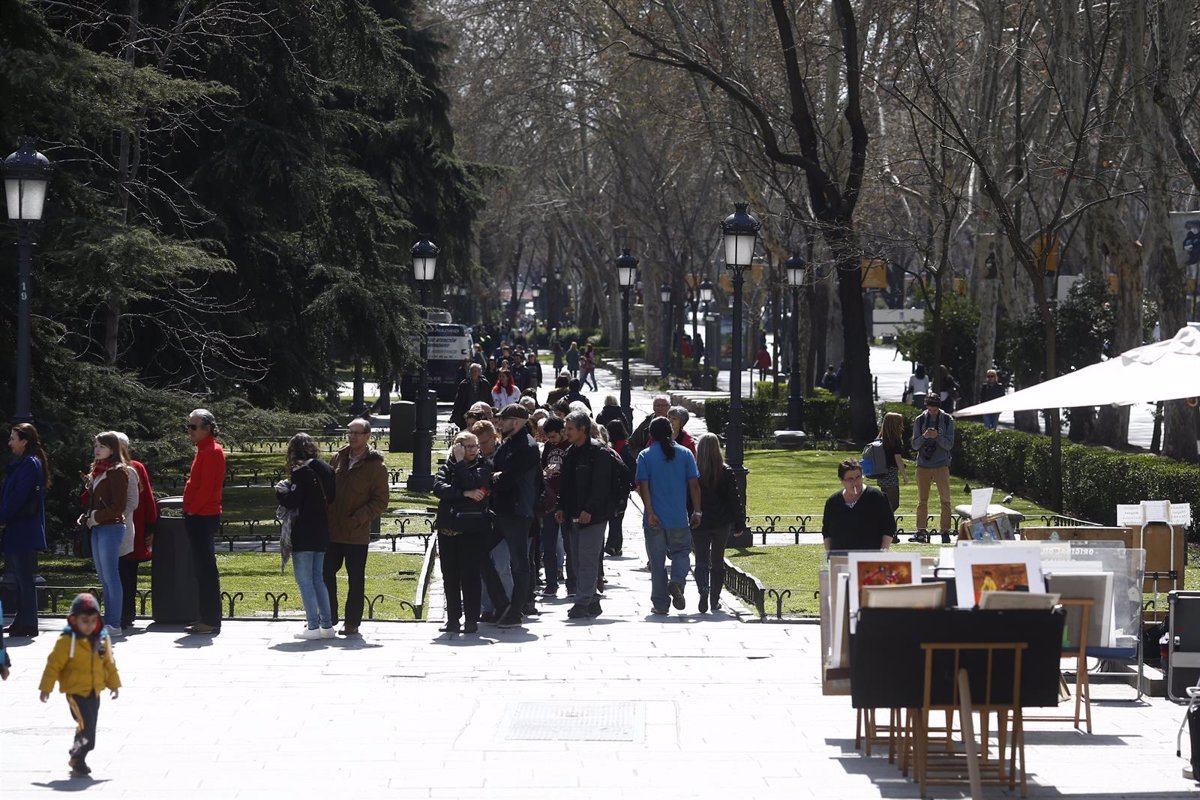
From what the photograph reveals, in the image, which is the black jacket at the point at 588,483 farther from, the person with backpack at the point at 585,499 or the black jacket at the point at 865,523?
the black jacket at the point at 865,523

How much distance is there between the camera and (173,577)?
1367 cm

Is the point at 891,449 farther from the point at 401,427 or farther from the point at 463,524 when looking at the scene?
the point at 401,427

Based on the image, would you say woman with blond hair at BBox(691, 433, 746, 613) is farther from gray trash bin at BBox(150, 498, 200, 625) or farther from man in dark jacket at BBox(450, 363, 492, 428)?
man in dark jacket at BBox(450, 363, 492, 428)

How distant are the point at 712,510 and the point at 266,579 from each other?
5105mm

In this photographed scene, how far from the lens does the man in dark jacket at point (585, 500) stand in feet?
46.9

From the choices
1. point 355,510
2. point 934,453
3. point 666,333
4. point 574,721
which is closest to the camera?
point 574,721

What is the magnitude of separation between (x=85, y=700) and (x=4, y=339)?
9.50m

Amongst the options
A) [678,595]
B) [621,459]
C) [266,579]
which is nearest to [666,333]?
[266,579]

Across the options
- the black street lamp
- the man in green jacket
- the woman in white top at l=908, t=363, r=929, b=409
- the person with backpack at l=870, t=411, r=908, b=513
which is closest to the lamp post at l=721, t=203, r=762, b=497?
the person with backpack at l=870, t=411, r=908, b=513

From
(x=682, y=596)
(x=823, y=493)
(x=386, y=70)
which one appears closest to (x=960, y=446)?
(x=823, y=493)

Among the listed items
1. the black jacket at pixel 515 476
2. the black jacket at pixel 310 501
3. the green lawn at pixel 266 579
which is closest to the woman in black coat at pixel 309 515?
the black jacket at pixel 310 501

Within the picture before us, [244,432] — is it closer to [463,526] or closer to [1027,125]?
[463,526]

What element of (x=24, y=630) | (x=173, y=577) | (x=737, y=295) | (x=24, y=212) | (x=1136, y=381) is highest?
(x=24, y=212)

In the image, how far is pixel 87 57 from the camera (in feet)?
53.9
